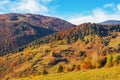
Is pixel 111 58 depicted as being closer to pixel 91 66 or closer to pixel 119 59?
pixel 119 59

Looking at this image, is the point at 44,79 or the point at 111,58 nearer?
the point at 44,79

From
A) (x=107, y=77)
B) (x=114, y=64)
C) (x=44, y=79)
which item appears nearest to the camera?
(x=107, y=77)

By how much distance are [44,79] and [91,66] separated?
1587 centimetres

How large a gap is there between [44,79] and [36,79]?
82.1 inches

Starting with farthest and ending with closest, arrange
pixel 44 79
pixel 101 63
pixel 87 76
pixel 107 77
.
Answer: pixel 101 63 → pixel 44 79 → pixel 87 76 → pixel 107 77

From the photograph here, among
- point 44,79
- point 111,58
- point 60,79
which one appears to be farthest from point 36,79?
point 111,58

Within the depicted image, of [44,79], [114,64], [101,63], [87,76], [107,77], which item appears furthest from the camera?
[101,63]

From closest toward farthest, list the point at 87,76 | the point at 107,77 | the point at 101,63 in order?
the point at 107,77 < the point at 87,76 < the point at 101,63

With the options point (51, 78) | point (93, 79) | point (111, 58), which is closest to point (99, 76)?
point (93, 79)

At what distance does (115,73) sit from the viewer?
3566 centimetres

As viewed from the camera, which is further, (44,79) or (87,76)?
(44,79)

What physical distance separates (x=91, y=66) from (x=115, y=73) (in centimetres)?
1814

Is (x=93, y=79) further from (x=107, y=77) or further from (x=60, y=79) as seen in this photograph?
(x=60, y=79)

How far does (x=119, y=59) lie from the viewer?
49438 millimetres
